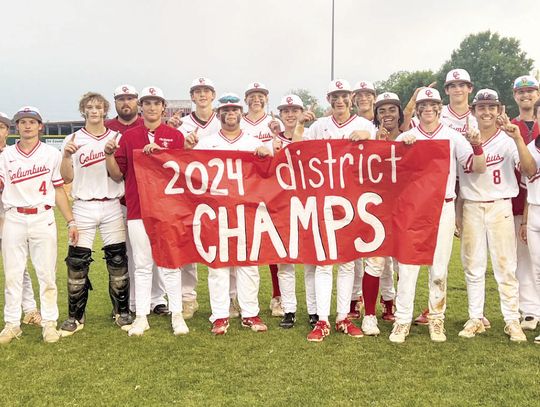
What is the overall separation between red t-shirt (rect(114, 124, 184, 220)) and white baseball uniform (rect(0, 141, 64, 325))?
0.67 metres

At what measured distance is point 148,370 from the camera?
14.9ft

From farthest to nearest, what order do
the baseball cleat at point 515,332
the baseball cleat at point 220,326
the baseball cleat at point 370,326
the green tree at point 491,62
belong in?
1. the green tree at point 491,62
2. the baseball cleat at point 220,326
3. the baseball cleat at point 370,326
4. the baseball cleat at point 515,332

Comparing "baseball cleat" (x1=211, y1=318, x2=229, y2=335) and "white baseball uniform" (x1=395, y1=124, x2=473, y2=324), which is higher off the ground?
"white baseball uniform" (x1=395, y1=124, x2=473, y2=324)

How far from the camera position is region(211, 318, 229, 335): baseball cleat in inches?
220

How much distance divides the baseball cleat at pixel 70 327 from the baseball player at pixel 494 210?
13.7ft

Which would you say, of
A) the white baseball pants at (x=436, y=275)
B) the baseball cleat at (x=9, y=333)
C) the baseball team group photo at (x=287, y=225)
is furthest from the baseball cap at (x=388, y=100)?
the baseball cleat at (x=9, y=333)

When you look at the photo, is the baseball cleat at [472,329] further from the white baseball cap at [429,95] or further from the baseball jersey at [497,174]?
the white baseball cap at [429,95]

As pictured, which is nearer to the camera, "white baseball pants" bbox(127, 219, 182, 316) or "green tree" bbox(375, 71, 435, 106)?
"white baseball pants" bbox(127, 219, 182, 316)

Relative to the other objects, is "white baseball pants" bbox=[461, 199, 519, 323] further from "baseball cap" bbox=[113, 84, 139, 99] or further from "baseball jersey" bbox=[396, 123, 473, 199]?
"baseball cap" bbox=[113, 84, 139, 99]

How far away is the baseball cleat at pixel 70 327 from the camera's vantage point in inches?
220

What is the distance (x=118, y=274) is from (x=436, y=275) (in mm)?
3468

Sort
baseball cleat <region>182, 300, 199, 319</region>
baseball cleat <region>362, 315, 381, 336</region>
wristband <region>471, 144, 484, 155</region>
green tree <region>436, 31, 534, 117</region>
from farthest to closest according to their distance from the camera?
green tree <region>436, 31, 534, 117</region>, baseball cleat <region>182, 300, 199, 319</region>, baseball cleat <region>362, 315, 381, 336</region>, wristband <region>471, 144, 484, 155</region>

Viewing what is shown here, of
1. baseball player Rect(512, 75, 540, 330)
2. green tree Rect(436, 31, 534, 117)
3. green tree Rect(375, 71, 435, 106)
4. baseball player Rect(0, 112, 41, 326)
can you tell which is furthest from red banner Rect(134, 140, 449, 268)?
green tree Rect(375, 71, 435, 106)

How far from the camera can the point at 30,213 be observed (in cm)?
530
